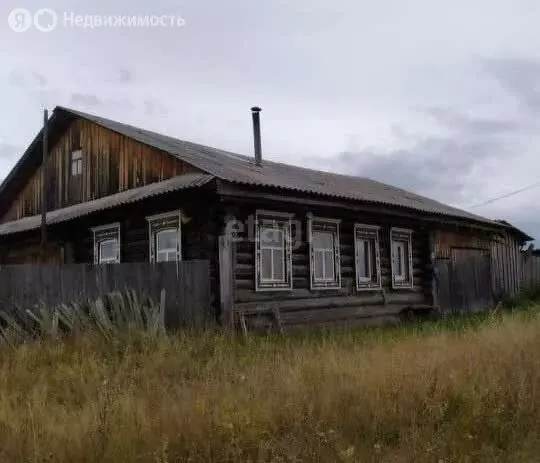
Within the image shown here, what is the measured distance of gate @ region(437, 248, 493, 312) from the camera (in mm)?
16281

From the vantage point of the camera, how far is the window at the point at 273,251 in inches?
447

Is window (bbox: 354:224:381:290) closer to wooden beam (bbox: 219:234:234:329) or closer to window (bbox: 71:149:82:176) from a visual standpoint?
wooden beam (bbox: 219:234:234:329)

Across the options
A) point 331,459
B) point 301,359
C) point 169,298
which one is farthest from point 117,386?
point 169,298

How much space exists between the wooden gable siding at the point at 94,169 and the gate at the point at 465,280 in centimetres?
836

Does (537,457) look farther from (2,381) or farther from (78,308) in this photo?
(78,308)

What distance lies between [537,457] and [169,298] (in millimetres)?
6725

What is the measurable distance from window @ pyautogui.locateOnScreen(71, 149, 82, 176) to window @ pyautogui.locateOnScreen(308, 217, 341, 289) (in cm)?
698

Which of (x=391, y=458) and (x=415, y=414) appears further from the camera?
(x=415, y=414)

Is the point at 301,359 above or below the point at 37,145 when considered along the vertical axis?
below

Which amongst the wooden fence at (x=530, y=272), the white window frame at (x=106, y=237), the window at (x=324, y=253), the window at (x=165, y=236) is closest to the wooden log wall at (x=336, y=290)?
the window at (x=324, y=253)

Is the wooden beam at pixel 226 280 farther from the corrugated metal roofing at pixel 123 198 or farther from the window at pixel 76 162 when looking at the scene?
the window at pixel 76 162

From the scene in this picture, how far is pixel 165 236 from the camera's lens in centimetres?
1191

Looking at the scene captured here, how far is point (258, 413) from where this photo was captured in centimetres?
455

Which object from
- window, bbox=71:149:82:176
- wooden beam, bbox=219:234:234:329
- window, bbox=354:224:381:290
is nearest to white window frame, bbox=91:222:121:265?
window, bbox=71:149:82:176
